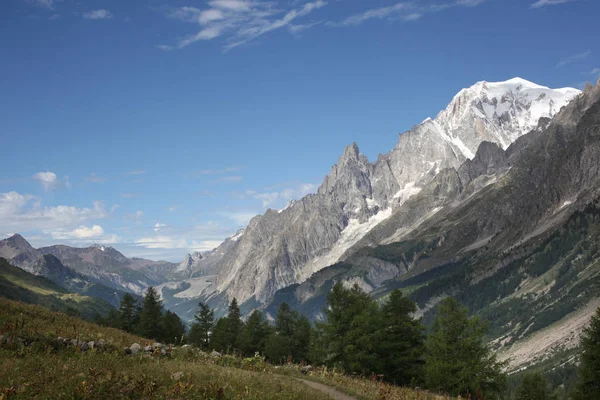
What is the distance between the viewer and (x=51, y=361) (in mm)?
18672

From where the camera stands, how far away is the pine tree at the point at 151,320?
7900cm

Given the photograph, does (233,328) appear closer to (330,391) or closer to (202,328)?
(202,328)

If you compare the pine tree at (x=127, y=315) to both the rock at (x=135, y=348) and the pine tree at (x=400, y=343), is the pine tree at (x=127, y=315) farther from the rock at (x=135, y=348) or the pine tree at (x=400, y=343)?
the rock at (x=135, y=348)

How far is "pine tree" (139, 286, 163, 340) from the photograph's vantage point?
79000 millimetres

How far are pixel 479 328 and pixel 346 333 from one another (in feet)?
38.2

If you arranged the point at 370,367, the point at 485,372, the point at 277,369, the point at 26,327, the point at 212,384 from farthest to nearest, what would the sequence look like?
the point at 370,367 < the point at 485,372 < the point at 277,369 < the point at 26,327 < the point at 212,384

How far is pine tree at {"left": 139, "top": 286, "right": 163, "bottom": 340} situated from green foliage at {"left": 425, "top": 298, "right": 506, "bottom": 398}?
165 ft

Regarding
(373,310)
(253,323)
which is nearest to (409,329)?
(373,310)

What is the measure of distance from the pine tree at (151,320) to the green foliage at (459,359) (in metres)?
50.4

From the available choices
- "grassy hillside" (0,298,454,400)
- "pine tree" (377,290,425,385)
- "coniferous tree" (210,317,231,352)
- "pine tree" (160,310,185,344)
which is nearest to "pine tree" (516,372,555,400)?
"pine tree" (377,290,425,385)

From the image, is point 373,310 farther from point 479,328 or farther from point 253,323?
point 253,323

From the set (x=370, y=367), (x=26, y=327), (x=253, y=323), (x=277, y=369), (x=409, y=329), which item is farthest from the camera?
(x=253, y=323)

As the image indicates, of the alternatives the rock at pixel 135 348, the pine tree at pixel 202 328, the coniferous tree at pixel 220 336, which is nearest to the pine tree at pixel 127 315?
the pine tree at pixel 202 328

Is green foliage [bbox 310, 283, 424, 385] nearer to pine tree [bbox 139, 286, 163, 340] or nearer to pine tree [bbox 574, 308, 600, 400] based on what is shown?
pine tree [bbox 574, 308, 600, 400]
